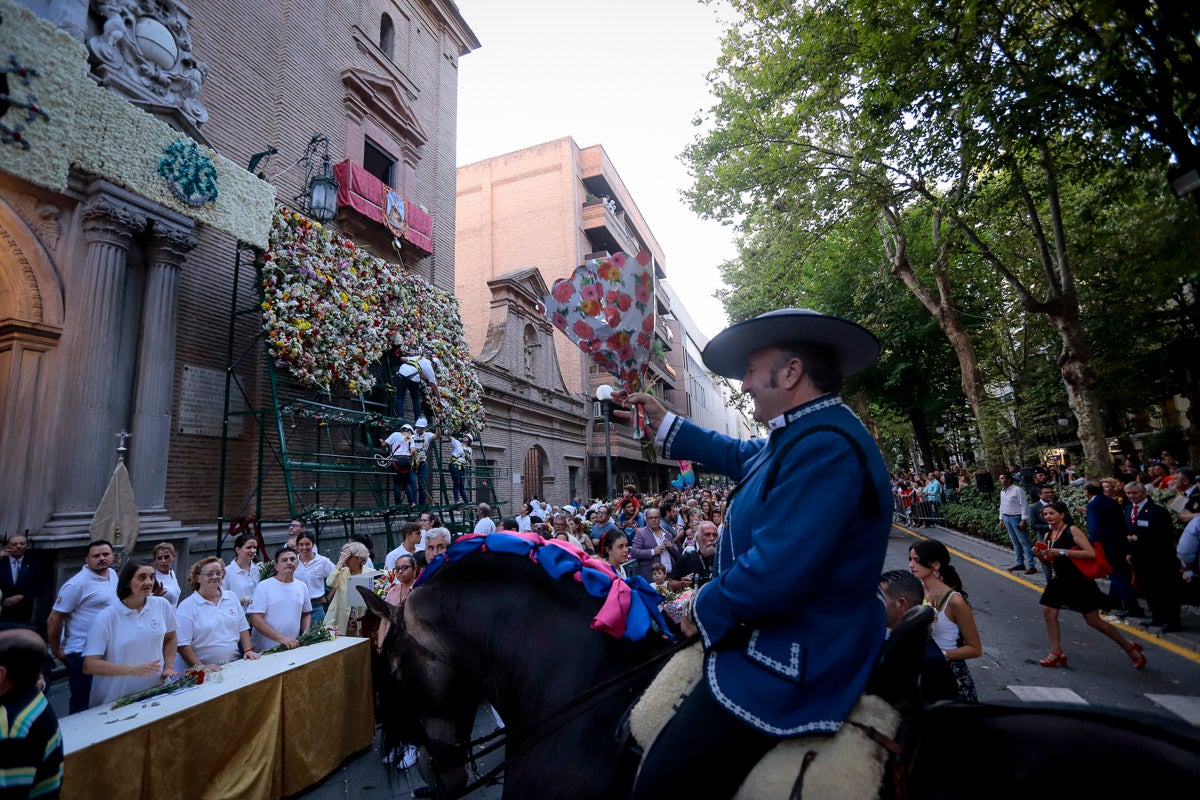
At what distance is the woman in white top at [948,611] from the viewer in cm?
417

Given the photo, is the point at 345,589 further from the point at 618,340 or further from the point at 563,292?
the point at 618,340

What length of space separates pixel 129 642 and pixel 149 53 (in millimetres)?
9456

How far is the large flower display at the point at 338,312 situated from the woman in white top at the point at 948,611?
9796mm

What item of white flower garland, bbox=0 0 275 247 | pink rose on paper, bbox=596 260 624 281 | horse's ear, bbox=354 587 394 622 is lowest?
horse's ear, bbox=354 587 394 622

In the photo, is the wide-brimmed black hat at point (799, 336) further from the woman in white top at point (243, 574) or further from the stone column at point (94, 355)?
the stone column at point (94, 355)

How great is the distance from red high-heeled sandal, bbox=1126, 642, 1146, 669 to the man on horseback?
6.64m

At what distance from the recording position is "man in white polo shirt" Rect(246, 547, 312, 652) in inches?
236

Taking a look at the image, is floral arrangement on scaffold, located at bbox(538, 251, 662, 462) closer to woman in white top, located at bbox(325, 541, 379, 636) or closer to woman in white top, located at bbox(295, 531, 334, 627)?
woman in white top, located at bbox(325, 541, 379, 636)

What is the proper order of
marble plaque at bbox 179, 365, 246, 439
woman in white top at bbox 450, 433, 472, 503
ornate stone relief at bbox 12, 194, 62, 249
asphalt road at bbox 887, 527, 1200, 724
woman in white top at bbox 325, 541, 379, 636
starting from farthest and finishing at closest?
woman in white top at bbox 450, 433, 472, 503 < marble plaque at bbox 179, 365, 246, 439 < ornate stone relief at bbox 12, 194, 62, 249 < woman in white top at bbox 325, 541, 379, 636 < asphalt road at bbox 887, 527, 1200, 724

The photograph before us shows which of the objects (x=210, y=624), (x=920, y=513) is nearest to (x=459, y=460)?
(x=210, y=624)

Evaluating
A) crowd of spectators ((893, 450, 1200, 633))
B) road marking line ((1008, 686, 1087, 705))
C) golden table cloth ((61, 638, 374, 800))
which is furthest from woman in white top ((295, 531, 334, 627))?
crowd of spectators ((893, 450, 1200, 633))

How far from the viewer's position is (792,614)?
1.85 m

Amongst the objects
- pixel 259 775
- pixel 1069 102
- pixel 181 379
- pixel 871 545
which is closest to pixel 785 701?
pixel 871 545

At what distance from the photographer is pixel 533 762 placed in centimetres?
215
